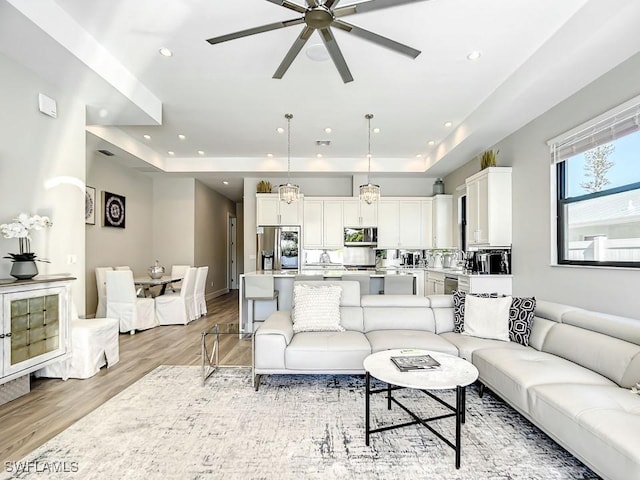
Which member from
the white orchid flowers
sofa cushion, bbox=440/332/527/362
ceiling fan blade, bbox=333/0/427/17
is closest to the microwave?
sofa cushion, bbox=440/332/527/362

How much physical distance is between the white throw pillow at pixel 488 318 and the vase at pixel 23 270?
3.80 metres

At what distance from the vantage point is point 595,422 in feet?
5.50

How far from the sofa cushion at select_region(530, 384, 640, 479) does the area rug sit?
27 centimetres

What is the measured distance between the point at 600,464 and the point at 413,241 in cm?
575

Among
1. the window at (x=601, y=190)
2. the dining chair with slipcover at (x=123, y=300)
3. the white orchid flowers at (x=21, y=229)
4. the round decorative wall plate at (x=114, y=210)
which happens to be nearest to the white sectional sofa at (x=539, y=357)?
the window at (x=601, y=190)

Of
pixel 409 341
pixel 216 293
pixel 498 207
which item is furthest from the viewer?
pixel 216 293

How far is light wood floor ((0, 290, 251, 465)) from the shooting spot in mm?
2293

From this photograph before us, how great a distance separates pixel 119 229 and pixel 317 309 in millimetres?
4592

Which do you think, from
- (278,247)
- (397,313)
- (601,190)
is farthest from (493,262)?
(278,247)

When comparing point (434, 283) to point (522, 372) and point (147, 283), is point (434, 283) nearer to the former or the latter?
point (522, 372)

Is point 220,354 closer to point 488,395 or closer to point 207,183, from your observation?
point 488,395

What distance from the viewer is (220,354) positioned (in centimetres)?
402

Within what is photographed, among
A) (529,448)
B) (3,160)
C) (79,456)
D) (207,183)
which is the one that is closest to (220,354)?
(79,456)

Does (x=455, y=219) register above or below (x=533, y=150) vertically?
below
